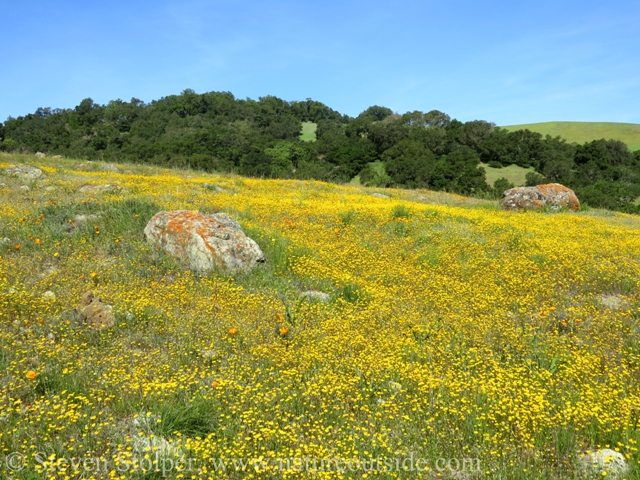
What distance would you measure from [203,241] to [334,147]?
67146 millimetres

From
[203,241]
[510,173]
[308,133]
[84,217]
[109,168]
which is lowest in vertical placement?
[203,241]

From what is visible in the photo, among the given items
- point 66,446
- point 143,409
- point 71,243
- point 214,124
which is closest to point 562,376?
point 143,409

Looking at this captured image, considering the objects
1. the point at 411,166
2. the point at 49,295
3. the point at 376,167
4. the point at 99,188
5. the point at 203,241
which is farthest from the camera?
the point at 376,167

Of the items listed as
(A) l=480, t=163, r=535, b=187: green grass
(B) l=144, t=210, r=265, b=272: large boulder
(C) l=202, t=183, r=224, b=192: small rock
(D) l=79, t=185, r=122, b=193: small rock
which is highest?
(A) l=480, t=163, r=535, b=187: green grass

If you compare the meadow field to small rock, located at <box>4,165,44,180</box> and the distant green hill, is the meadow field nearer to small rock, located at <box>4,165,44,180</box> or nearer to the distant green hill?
small rock, located at <box>4,165,44,180</box>

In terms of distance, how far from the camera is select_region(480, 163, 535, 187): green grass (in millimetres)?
50750

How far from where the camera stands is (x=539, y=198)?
20422 millimetres

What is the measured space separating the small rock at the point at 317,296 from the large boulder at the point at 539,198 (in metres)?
A: 15.6

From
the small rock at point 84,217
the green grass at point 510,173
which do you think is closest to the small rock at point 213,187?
the small rock at point 84,217

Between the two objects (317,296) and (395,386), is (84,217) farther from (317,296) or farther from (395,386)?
(395,386)

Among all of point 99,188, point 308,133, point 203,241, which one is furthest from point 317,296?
point 308,133

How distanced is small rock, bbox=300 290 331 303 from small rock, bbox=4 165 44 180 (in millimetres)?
14890

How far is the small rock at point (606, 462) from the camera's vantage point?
358 centimetres

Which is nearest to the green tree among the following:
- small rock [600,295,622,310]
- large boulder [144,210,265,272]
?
small rock [600,295,622,310]
